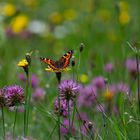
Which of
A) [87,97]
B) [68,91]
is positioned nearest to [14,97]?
[68,91]

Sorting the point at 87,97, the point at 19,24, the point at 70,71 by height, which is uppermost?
the point at 19,24

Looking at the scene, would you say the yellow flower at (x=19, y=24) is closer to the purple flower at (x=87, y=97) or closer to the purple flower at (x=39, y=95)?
the purple flower at (x=39, y=95)

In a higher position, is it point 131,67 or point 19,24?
point 19,24

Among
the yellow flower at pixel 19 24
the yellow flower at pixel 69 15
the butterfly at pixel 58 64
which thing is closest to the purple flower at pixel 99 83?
the butterfly at pixel 58 64

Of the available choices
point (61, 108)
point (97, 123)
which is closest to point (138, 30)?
point (97, 123)

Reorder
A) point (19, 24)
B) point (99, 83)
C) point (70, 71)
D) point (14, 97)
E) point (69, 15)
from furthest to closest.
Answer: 1. point (69, 15)
2. point (19, 24)
3. point (70, 71)
4. point (99, 83)
5. point (14, 97)


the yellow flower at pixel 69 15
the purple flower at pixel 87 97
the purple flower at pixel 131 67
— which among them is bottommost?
the purple flower at pixel 87 97

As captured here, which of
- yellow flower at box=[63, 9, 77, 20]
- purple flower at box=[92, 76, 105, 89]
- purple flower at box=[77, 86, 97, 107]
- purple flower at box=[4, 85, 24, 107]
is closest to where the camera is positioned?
purple flower at box=[4, 85, 24, 107]

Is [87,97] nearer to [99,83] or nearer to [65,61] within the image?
[99,83]

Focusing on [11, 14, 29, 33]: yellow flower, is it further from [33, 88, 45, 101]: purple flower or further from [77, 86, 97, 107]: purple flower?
[77, 86, 97, 107]: purple flower

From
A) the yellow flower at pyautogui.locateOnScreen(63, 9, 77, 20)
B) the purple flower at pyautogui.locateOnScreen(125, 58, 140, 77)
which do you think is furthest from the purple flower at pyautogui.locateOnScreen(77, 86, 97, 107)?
the yellow flower at pyautogui.locateOnScreen(63, 9, 77, 20)
